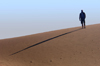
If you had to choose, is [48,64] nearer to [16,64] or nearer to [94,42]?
[16,64]

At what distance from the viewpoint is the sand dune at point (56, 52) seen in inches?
404

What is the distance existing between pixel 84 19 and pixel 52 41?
4414mm

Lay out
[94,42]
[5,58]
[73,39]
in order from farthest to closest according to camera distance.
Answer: [73,39], [94,42], [5,58]

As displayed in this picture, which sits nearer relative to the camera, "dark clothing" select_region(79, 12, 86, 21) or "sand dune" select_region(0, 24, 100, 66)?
"sand dune" select_region(0, 24, 100, 66)

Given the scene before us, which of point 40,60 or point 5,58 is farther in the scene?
point 5,58

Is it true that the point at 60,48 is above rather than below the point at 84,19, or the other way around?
below

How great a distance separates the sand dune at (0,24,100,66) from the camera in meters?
10.2

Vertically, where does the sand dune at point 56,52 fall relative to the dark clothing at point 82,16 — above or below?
below

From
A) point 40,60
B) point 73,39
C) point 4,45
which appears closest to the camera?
point 40,60

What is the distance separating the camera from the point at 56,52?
11.5 m

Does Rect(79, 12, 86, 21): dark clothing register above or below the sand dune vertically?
above

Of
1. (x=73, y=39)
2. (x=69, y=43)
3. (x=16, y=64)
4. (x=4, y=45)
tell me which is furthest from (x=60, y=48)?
(x=4, y=45)

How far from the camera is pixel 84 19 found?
54.2 feet

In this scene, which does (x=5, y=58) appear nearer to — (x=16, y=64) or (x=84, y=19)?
(x=16, y=64)
